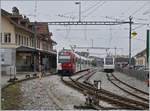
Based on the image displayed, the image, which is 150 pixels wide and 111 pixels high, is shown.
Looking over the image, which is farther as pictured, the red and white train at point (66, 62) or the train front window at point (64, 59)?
the train front window at point (64, 59)

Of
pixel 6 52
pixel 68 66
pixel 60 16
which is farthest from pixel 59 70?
pixel 6 52

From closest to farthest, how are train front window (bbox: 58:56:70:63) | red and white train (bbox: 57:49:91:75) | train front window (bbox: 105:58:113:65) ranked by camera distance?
1. red and white train (bbox: 57:49:91:75)
2. train front window (bbox: 58:56:70:63)
3. train front window (bbox: 105:58:113:65)

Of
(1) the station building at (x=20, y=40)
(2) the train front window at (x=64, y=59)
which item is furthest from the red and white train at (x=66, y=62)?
(1) the station building at (x=20, y=40)

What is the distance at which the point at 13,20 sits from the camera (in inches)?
2117

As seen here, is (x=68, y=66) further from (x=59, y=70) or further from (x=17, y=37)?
(x=17, y=37)

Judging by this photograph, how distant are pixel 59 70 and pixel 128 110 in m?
34.8

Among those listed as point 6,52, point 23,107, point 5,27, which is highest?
point 5,27

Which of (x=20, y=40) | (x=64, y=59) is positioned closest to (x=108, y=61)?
(x=20, y=40)

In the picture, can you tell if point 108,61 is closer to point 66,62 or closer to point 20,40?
point 20,40

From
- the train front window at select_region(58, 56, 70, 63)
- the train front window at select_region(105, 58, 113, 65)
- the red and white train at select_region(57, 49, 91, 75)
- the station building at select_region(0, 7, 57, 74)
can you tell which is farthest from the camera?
the train front window at select_region(105, 58, 113, 65)

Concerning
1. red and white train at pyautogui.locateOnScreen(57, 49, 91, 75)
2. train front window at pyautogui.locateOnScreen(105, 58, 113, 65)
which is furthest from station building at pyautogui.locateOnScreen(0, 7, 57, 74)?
train front window at pyautogui.locateOnScreen(105, 58, 113, 65)

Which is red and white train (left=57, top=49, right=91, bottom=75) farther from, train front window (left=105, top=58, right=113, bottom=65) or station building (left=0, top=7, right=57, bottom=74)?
train front window (left=105, top=58, right=113, bottom=65)

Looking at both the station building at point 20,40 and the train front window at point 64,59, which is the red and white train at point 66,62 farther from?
the station building at point 20,40

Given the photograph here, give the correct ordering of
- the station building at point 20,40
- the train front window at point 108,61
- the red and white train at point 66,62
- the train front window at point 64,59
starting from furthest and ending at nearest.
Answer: the train front window at point 108,61 < the station building at point 20,40 < the train front window at point 64,59 < the red and white train at point 66,62
